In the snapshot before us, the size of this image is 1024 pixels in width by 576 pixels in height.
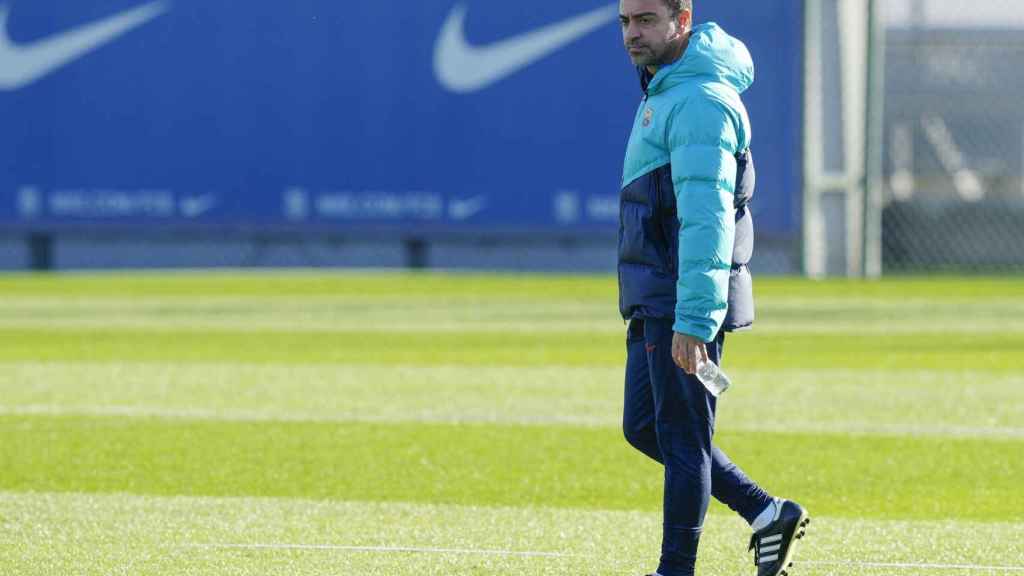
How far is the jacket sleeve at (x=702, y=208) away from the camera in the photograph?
14.3 ft

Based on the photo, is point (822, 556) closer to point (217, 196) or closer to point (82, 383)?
point (82, 383)

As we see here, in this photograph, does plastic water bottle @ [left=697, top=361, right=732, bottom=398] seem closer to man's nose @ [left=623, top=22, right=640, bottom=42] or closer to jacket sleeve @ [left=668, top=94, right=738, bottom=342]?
jacket sleeve @ [left=668, top=94, right=738, bottom=342]

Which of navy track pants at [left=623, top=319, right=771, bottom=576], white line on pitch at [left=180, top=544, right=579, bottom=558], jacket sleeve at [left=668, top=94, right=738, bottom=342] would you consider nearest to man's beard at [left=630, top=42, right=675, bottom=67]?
jacket sleeve at [left=668, top=94, right=738, bottom=342]

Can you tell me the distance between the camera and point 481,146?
838 inches

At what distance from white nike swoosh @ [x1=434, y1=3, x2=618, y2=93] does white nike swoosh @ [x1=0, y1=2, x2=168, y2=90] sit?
12.1 ft

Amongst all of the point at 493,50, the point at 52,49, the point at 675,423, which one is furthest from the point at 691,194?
the point at 52,49

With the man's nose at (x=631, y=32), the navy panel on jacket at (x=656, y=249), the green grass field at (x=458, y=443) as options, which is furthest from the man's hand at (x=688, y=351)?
the green grass field at (x=458, y=443)

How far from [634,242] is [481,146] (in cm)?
1679

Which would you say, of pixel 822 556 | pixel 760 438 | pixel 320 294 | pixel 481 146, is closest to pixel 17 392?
pixel 760 438

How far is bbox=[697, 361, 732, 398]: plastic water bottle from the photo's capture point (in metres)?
4.48

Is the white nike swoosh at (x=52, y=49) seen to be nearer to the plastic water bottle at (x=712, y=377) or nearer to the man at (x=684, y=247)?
the man at (x=684, y=247)

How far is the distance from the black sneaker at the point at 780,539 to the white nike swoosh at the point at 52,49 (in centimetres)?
1811

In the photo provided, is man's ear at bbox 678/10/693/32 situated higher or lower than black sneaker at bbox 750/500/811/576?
higher

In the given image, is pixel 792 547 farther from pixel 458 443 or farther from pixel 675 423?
pixel 458 443
